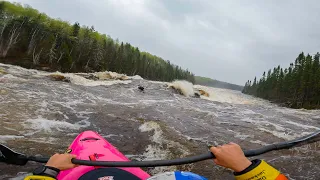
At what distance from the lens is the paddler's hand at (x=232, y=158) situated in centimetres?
168

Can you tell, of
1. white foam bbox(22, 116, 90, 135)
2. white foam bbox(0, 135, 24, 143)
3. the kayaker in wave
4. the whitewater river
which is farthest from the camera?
white foam bbox(22, 116, 90, 135)

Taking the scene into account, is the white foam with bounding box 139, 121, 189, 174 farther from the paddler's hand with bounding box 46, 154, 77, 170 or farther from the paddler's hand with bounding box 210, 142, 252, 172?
the paddler's hand with bounding box 210, 142, 252, 172

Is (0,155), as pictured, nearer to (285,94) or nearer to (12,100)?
(12,100)

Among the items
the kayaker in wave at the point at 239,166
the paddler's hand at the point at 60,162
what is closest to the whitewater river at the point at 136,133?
the paddler's hand at the point at 60,162

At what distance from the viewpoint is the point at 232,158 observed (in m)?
1.69

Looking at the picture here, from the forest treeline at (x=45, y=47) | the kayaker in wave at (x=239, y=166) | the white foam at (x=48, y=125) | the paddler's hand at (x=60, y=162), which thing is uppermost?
the forest treeline at (x=45, y=47)

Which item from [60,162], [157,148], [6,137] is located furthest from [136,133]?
[60,162]

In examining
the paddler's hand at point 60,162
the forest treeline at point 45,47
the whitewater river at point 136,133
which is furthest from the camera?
the forest treeline at point 45,47

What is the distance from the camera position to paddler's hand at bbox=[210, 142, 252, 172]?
168 centimetres

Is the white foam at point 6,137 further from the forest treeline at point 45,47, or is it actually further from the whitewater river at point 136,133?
the forest treeline at point 45,47

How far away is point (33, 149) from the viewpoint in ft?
16.9

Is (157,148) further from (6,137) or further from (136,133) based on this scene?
(6,137)

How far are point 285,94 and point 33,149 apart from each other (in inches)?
2618

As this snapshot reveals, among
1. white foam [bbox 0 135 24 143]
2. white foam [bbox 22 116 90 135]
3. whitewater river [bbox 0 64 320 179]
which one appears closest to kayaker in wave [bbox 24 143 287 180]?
whitewater river [bbox 0 64 320 179]
